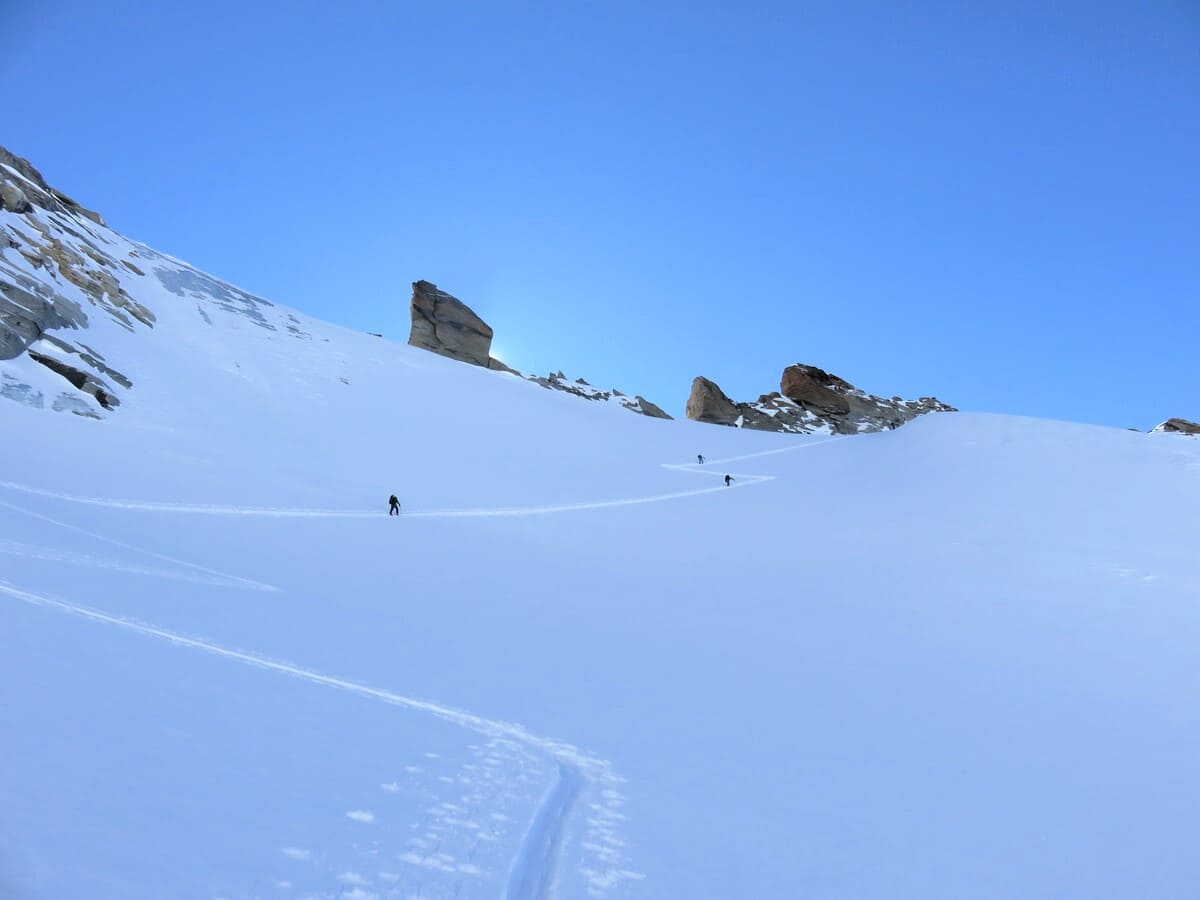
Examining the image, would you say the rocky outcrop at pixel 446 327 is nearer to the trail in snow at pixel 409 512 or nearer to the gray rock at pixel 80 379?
the trail in snow at pixel 409 512

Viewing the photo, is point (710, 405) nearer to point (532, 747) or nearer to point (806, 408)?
point (806, 408)

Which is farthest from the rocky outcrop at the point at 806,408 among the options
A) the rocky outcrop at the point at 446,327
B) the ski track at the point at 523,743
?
the ski track at the point at 523,743

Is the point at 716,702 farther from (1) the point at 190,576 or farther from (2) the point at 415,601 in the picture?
(1) the point at 190,576

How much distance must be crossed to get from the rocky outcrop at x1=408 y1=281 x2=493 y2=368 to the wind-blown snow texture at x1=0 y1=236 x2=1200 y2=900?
54375mm

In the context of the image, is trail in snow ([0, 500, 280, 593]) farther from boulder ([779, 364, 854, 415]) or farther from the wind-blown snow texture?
boulder ([779, 364, 854, 415])

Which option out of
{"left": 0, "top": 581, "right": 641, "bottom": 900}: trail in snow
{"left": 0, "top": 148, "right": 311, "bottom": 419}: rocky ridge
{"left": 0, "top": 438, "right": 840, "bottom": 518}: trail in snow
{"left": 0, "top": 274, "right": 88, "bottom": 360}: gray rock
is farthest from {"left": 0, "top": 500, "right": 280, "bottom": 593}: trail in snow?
{"left": 0, "top": 274, "right": 88, "bottom": 360}: gray rock

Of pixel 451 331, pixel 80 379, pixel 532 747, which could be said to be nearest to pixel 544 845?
pixel 532 747

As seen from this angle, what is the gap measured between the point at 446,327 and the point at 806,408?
54.7 m

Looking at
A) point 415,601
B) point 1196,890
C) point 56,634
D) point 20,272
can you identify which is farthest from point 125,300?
point 1196,890

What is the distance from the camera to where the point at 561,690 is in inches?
350

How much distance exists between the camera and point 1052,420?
3772 centimetres

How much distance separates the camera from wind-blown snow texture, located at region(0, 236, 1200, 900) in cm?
491

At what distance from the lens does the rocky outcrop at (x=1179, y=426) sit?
259ft

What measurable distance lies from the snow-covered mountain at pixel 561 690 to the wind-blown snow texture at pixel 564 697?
1.6 inches
